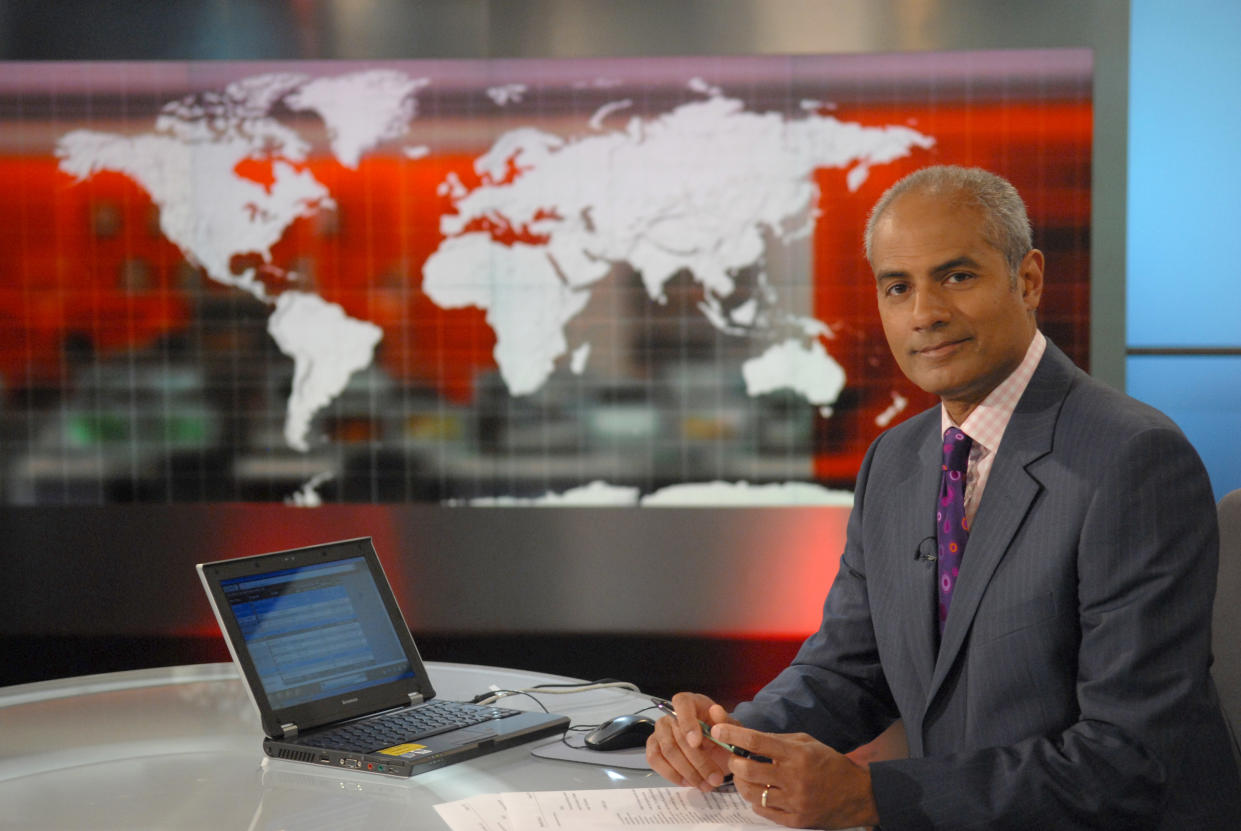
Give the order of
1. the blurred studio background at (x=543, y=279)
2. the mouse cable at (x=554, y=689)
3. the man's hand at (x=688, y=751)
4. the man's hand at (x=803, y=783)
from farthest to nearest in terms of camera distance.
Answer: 1. the blurred studio background at (x=543, y=279)
2. the mouse cable at (x=554, y=689)
3. the man's hand at (x=688, y=751)
4. the man's hand at (x=803, y=783)

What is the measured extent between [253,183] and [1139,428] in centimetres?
321

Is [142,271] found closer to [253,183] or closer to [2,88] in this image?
[253,183]

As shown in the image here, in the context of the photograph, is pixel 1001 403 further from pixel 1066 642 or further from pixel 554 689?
pixel 554 689

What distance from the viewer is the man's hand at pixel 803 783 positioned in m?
1.20

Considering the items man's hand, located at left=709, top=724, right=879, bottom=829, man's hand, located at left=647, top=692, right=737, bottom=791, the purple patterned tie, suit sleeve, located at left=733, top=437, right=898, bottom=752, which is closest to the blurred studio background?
suit sleeve, located at left=733, top=437, right=898, bottom=752

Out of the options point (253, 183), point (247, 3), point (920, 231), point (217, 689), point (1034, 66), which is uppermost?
point (247, 3)

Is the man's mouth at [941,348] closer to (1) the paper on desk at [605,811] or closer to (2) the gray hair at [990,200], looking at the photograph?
(2) the gray hair at [990,200]

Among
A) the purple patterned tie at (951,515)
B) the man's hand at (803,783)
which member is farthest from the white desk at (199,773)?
the purple patterned tie at (951,515)

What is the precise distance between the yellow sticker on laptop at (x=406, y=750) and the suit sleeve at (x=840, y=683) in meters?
0.40

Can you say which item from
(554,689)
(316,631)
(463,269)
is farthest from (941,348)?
(463,269)

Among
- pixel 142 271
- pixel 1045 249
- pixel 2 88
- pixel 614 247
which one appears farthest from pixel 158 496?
pixel 1045 249

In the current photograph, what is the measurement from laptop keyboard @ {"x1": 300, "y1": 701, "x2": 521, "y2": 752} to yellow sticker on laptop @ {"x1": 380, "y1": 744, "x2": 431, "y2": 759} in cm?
2

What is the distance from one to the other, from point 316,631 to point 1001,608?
89 centimetres

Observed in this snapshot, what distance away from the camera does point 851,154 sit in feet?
12.3
